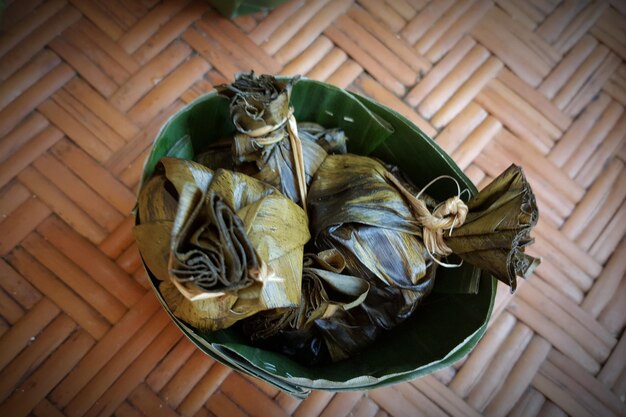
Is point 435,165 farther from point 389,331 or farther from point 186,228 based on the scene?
point 186,228

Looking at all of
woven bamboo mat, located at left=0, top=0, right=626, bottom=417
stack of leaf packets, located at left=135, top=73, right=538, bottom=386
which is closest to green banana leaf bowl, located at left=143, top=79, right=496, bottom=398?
stack of leaf packets, located at left=135, top=73, right=538, bottom=386

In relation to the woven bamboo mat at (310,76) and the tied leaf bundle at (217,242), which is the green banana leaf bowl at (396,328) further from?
the woven bamboo mat at (310,76)

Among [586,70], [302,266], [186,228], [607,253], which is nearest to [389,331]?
[302,266]

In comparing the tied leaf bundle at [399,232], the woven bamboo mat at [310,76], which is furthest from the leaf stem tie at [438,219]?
the woven bamboo mat at [310,76]

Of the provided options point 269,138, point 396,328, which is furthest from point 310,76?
point 396,328

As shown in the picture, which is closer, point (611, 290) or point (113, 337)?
point (113, 337)

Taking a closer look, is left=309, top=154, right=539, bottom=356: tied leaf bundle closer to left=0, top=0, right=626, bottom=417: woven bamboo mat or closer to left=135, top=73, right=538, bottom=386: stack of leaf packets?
left=135, top=73, right=538, bottom=386: stack of leaf packets

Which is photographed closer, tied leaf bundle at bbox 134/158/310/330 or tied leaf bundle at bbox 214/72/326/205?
tied leaf bundle at bbox 134/158/310/330
